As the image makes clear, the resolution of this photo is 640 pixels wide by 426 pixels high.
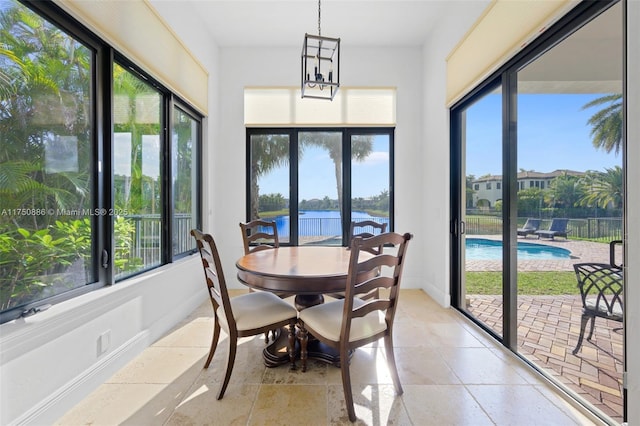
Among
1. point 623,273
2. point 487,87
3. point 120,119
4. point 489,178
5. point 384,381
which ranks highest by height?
point 487,87

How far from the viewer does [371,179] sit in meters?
3.96

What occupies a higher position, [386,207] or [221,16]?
[221,16]

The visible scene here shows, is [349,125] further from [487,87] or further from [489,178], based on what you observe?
[489,178]

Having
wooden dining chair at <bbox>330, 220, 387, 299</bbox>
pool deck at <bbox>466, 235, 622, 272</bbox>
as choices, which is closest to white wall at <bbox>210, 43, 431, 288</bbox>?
wooden dining chair at <bbox>330, 220, 387, 299</bbox>

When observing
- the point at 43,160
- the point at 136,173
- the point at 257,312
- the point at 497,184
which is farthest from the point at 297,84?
the point at 257,312

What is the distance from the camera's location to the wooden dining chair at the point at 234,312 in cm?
164

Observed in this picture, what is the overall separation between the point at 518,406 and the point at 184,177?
349 centimetres

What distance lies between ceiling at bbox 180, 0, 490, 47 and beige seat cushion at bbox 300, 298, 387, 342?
9.40 ft

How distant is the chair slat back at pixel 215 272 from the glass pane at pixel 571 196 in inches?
84.8

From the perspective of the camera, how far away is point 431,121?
353 cm

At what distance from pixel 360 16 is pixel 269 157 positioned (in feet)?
6.76

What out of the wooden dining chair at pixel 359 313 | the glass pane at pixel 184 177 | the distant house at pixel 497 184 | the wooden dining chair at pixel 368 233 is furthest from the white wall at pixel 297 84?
the wooden dining chair at pixel 359 313

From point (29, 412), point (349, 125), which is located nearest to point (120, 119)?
point (29, 412)

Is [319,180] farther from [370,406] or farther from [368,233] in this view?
[370,406]
